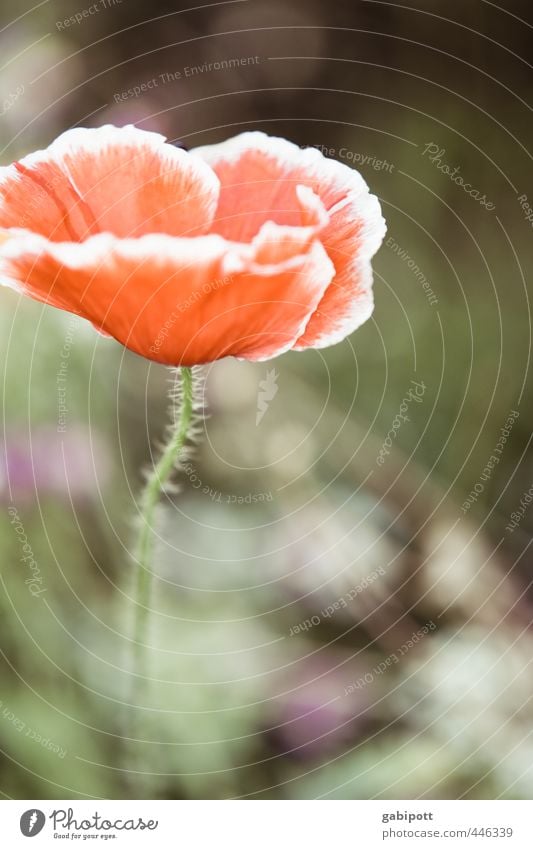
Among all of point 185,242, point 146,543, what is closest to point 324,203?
point 185,242

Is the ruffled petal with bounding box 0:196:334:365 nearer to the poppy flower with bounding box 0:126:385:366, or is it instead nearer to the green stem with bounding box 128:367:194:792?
the poppy flower with bounding box 0:126:385:366

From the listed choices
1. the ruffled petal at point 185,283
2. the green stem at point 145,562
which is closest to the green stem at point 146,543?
the green stem at point 145,562

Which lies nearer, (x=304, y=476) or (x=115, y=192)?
(x=115, y=192)

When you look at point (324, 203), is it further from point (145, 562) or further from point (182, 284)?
point (145, 562)

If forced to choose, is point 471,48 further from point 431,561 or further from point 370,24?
point 431,561

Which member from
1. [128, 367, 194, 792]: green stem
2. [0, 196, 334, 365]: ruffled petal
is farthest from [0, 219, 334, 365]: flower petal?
[128, 367, 194, 792]: green stem

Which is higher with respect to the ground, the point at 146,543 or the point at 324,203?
the point at 324,203
